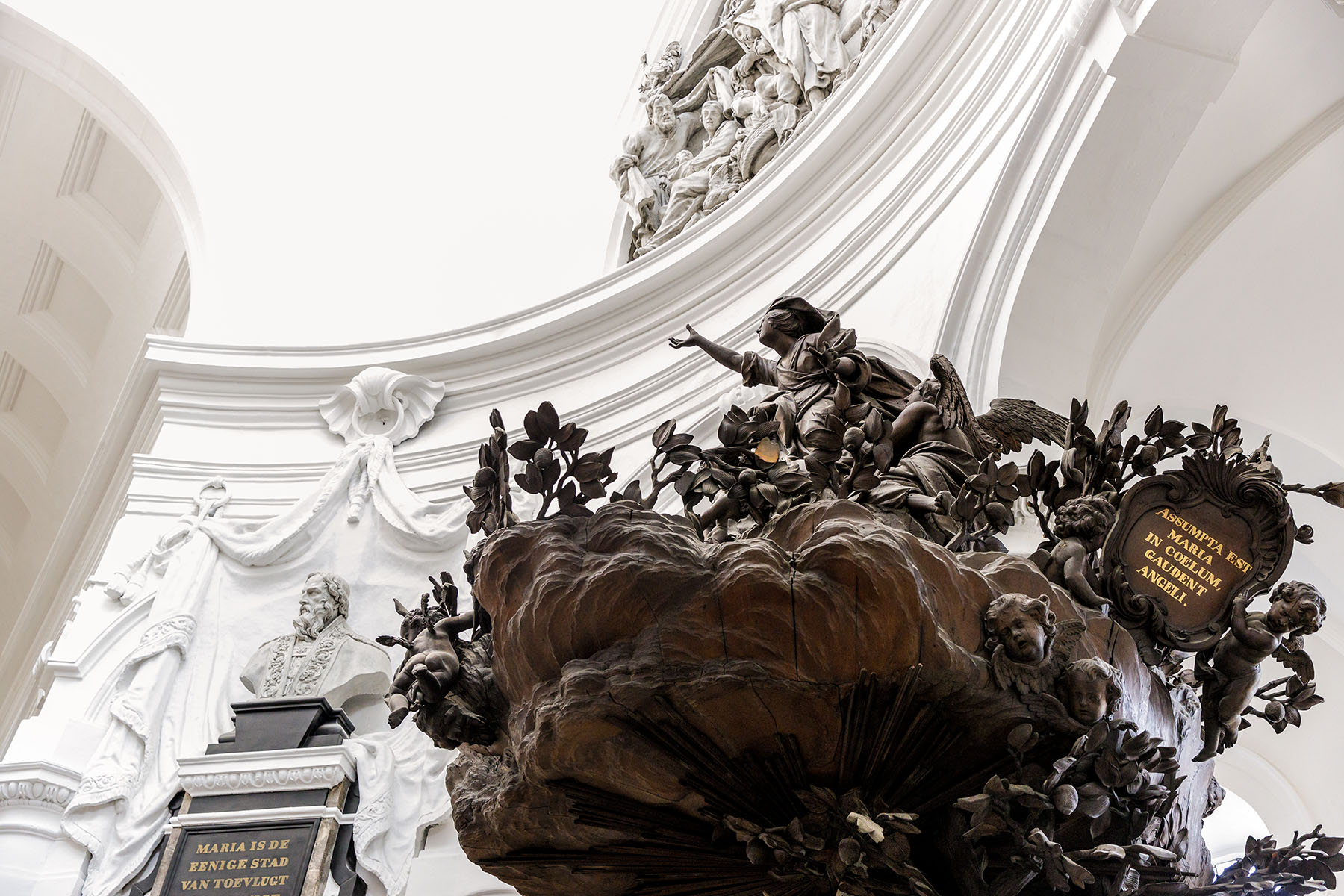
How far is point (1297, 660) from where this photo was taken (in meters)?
3.00

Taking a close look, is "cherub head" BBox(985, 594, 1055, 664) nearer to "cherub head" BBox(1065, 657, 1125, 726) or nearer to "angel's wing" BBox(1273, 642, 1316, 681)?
"cherub head" BBox(1065, 657, 1125, 726)

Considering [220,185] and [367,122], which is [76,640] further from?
[367,122]

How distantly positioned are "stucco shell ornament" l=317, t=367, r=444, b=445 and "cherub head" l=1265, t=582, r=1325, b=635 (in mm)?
5751

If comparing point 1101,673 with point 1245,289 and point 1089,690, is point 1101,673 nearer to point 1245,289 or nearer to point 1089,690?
point 1089,690

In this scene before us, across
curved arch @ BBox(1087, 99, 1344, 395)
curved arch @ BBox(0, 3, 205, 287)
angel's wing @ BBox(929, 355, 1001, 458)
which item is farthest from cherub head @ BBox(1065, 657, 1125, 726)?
curved arch @ BBox(0, 3, 205, 287)

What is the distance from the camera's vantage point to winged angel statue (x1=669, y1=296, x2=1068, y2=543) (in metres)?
3.28

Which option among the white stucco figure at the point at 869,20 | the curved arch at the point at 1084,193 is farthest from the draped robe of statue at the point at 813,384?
the white stucco figure at the point at 869,20

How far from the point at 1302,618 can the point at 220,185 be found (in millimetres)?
8694

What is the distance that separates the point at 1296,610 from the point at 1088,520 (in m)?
0.49

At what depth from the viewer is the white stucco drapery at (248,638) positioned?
5.79 meters

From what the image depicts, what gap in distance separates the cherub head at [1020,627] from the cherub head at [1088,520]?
428 millimetres

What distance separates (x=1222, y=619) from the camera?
3.03 m

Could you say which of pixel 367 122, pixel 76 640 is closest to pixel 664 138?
pixel 367 122

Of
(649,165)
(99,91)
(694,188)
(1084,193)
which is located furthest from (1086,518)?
(99,91)
